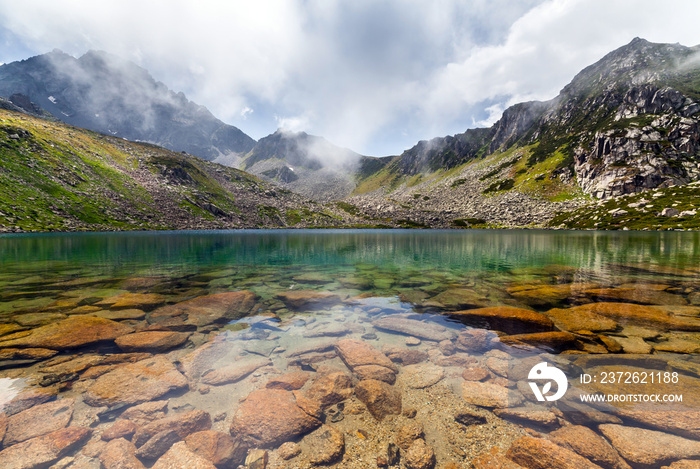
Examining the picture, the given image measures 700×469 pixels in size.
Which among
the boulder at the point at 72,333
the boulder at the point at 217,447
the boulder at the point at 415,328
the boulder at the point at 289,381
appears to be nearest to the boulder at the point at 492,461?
the boulder at the point at 217,447

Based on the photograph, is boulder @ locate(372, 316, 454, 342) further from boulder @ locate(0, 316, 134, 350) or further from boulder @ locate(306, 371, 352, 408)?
boulder @ locate(0, 316, 134, 350)

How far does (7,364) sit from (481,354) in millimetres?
18144

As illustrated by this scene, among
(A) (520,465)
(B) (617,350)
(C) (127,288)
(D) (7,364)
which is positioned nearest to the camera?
(A) (520,465)

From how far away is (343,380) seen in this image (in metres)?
9.45

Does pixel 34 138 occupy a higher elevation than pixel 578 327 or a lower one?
higher

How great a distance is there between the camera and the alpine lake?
6.34m

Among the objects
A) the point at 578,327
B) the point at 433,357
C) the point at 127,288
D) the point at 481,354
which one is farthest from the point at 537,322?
the point at 127,288

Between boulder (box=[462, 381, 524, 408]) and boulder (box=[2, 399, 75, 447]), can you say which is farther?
boulder (box=[462, 381, 524, 408])

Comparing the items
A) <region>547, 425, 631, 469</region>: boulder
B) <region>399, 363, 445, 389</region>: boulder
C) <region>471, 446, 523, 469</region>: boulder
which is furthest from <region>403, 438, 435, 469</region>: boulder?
<region>547, 425, 631, 469</region>: boulder

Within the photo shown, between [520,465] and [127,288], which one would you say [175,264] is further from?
[520,465]

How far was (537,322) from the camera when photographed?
46.4ft

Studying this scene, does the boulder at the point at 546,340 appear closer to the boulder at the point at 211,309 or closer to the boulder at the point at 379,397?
the boulder at the point at 379,397

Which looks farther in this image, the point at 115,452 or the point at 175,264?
the point at 175,264

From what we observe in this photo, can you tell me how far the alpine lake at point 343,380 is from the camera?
6.34 m
